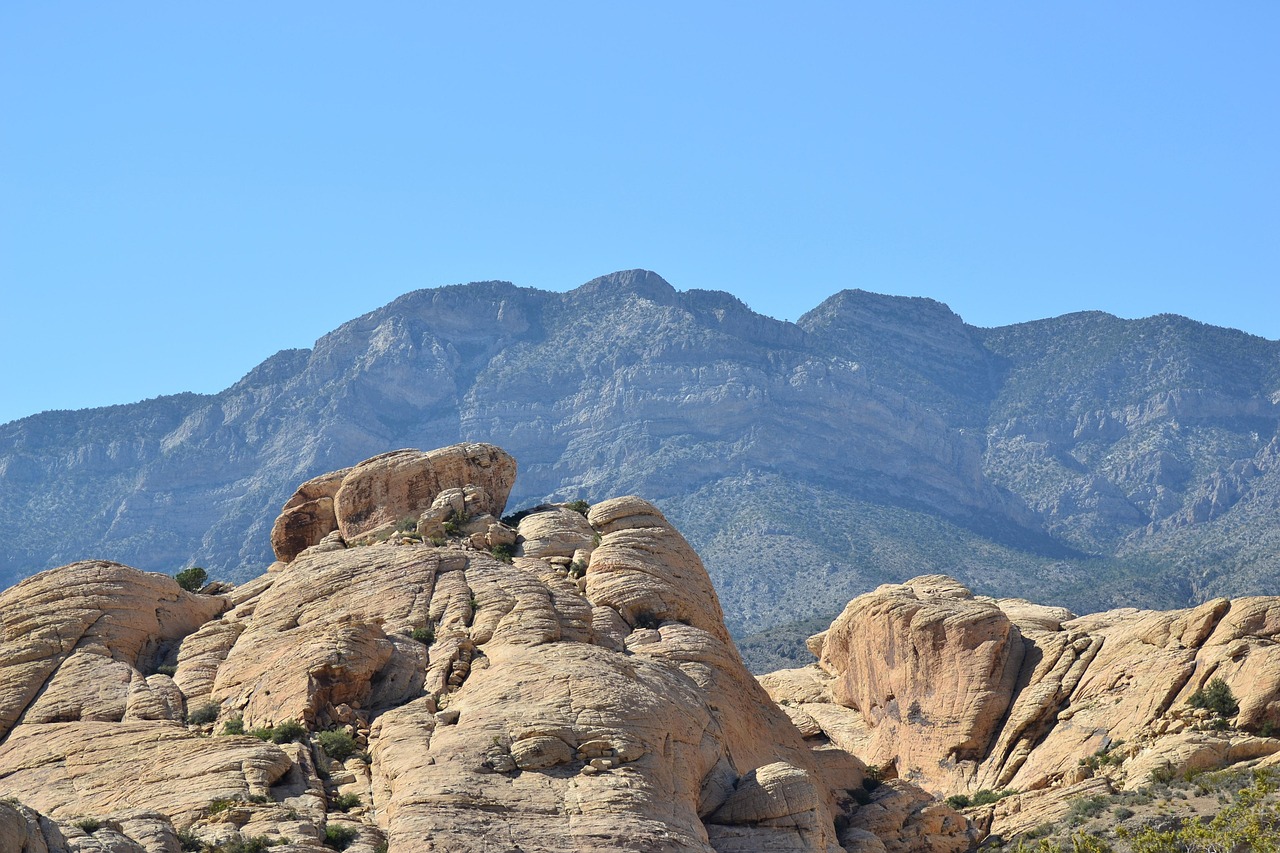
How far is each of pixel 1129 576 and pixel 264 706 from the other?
144m

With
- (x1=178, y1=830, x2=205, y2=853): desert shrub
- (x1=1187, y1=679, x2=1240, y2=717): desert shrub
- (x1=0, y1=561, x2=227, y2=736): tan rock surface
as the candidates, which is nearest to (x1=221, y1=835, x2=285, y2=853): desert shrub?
(x1=178, y1=830, x2=205, y2=853): desert shrub

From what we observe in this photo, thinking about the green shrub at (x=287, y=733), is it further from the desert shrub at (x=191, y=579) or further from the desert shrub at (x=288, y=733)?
the desert shrub at (x=191, y=579)

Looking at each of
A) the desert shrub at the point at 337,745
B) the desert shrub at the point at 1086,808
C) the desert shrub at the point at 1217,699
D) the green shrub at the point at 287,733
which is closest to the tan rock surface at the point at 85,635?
the green shrub at the point at 287,733

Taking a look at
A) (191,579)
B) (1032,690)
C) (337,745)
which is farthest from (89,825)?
(1032,690)

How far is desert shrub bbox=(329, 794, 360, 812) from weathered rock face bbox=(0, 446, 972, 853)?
87 mm

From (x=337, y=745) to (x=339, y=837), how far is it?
7474mm

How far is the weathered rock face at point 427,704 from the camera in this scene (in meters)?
40.8

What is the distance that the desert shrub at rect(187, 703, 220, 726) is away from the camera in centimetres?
5125

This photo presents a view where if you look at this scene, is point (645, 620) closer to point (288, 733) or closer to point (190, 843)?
point (288, 733)

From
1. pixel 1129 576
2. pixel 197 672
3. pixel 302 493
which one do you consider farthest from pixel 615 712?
pixel 1129 576

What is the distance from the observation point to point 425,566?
58000mm

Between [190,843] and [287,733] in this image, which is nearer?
[190,843]

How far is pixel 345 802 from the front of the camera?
4356 cm

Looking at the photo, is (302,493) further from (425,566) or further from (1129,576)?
(1129,576)
